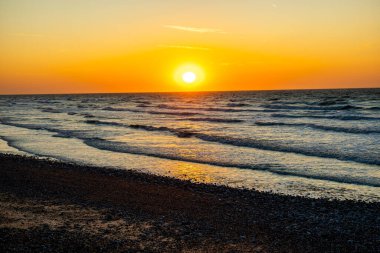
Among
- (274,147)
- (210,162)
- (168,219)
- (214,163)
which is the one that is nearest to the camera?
(168,219)

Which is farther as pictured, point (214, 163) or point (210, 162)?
point (210, 162)

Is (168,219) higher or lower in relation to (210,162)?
higher

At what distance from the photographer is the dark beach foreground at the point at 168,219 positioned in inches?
300

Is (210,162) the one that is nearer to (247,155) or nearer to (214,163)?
(214,163)

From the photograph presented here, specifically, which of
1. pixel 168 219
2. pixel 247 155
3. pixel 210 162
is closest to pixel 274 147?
pixel 247 155

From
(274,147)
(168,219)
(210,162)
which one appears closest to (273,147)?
(274,147)

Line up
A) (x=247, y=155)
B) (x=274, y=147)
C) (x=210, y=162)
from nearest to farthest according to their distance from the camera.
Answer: (x=210, y=162) → (x=247, y=155) → (x=274, y=147)

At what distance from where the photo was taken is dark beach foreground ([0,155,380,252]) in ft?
25.0

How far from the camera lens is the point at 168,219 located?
913 cm

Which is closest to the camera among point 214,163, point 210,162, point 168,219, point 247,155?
point 168,219

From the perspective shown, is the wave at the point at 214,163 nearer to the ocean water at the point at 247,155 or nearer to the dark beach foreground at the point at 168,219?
the ocean water at the point at 247,155

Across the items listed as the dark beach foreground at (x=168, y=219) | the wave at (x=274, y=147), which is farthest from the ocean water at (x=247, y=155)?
the dark beach foreground at (x=168, y=219)

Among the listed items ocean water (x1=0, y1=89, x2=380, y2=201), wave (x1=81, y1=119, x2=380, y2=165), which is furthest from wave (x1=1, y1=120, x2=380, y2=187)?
wave (x1=81, y1=119, x2=380, y2=165)

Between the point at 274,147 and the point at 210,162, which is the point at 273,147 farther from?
the point at 210,162
